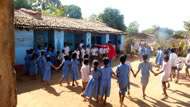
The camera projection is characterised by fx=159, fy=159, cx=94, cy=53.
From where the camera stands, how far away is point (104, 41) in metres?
15.7

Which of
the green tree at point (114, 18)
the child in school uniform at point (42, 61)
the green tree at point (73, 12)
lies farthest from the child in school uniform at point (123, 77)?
the green tree at point (73, 12)

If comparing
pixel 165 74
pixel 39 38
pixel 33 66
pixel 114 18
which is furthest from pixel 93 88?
pixel 114 18

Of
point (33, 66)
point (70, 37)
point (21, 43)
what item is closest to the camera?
point (33, 66)

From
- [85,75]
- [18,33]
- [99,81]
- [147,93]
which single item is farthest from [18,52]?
[147,93]

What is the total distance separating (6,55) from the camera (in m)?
2.09

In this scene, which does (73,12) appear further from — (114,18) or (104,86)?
(104,86)

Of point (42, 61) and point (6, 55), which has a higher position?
point (6, 55)

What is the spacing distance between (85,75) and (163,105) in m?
2.40

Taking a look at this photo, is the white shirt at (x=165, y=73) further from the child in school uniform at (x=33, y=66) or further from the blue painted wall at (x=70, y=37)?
the blue painted wall at (x=70, y=37)

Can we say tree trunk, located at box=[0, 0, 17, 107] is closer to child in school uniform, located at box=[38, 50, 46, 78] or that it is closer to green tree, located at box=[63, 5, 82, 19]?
child in school uniform, located at box=[38, 50, 46, 78]

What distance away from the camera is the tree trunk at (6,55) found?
2039 millimetres

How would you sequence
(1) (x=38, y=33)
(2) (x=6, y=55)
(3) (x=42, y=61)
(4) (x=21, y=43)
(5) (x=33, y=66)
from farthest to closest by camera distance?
(1) (x=38, y=33), (4) (x=21, y=43), (5) (x=33, y=66), (3) (x=42, y=61), (2) (x=6, y=55)

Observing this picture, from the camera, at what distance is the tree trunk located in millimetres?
2039

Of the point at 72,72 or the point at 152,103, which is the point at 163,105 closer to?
the point at 152,103
